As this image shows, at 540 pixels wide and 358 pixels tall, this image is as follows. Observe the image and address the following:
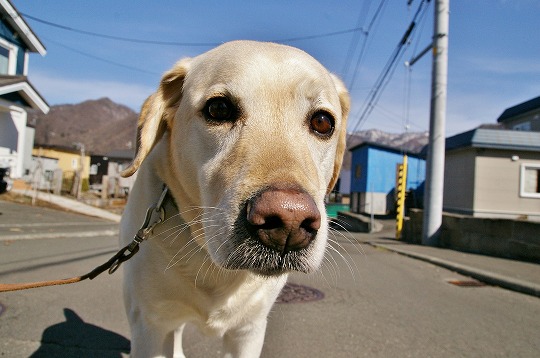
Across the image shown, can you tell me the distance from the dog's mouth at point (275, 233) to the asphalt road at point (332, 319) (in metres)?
0.40

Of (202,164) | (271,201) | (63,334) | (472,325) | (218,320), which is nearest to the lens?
(271,201)

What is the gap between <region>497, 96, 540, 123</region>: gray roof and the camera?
25047 mm

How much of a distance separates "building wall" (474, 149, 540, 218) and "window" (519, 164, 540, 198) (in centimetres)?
13

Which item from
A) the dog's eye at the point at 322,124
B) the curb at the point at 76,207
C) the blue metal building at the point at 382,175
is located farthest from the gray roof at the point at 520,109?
the dog's eye at the point at 322,124

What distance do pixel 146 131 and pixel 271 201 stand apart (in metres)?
1.12

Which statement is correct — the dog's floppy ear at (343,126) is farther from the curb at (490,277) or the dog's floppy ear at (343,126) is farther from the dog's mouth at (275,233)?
the curb at (490,277)

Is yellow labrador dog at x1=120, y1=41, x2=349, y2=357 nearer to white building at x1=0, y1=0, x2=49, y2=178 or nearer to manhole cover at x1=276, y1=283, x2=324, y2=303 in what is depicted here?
manhole cover at x1=276, y1=283, x2=324, y2=303

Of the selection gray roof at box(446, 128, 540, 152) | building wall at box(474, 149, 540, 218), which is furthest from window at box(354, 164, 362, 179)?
building wall at box(474, 149, 540, 218)

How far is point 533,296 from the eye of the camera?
5.46m

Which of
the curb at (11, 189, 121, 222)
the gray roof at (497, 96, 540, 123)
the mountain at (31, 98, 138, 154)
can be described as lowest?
the curb at (11, 189, 121, 222)

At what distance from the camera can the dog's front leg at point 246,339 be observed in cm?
241

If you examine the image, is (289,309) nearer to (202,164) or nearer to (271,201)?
(202,164)

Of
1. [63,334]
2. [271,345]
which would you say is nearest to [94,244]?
[63,334]

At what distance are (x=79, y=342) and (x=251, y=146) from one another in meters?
2.25
